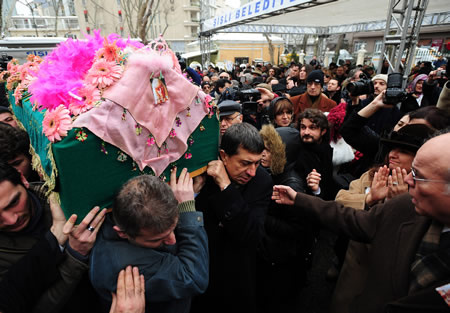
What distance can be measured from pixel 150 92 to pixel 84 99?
12.3 inches

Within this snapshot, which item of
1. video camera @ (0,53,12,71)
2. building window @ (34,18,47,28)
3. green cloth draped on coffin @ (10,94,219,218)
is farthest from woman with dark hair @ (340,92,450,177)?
building window @ (34,18,47,28)

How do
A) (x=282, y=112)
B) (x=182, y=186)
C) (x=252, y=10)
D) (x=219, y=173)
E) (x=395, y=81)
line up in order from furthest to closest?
(x=252, y=10)
(x=282, y=112)
(x=395, y=81)
(x=219, y=173)
(x=182, y=186)

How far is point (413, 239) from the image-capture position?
1.24 metres

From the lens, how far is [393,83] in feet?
8.24

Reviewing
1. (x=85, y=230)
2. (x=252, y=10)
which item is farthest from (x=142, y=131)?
(x=252, y=10)

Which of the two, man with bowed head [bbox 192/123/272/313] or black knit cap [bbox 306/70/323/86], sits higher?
black knit cap [bbox 306/70/323/86]

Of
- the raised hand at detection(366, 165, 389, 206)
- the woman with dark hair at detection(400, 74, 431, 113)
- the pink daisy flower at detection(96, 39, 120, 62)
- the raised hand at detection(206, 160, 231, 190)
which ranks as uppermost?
the pink daisy flower at detection(96, 39, 120, 62)

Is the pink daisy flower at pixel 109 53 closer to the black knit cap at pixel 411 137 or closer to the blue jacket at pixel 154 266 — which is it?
the blue jacket at pixel 154 266

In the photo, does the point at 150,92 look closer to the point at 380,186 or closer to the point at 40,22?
the point at 380,186

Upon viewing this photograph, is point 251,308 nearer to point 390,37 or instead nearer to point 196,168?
point 196,168

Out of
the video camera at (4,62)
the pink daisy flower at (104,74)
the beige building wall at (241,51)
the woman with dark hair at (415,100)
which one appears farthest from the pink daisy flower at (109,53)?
the beige building wall at (241,51)

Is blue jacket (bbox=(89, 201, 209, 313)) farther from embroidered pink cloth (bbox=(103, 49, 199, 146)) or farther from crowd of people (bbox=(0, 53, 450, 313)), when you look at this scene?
embroidered pink cloth (bbox=(103, 49, 199, 146))

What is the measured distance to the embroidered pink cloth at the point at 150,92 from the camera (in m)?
1.20

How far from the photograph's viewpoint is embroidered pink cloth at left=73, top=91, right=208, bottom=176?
3.66 ft
